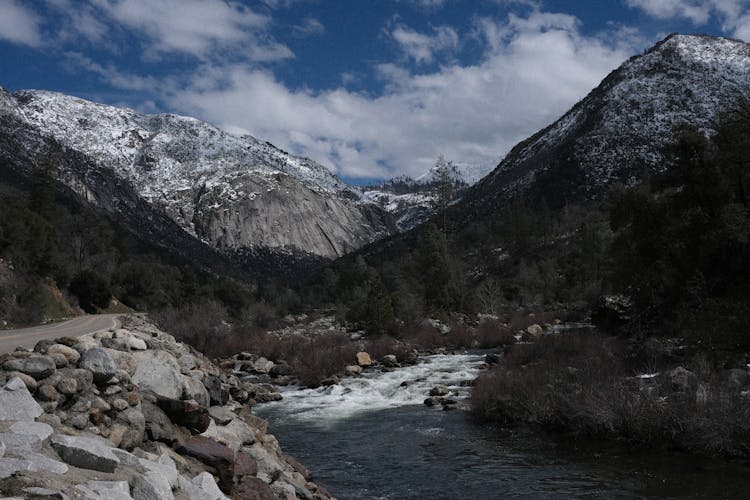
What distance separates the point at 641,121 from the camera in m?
137

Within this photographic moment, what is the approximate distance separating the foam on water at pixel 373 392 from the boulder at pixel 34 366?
14.6 metres

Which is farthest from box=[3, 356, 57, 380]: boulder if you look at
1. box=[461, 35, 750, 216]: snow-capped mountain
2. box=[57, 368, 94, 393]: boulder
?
box=[461, 35, 750, 216]: snow-capped mountain

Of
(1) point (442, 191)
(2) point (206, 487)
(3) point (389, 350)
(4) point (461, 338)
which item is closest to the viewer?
(2) point (206, 487)

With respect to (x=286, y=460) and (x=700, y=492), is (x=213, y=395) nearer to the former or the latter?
(x=286, y=460)

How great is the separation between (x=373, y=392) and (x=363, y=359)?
8.26m

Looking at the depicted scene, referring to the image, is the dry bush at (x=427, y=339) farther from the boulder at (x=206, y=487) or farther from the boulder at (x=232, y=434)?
the boulder at (x=206, y=487)

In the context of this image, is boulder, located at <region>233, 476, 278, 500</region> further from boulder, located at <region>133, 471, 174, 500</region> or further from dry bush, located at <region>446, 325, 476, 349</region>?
dry bush, located at <region>446, 325, 476, 349</region>

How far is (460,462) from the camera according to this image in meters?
15.9

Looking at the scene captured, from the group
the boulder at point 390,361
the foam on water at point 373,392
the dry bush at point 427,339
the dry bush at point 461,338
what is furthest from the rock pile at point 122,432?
the dry bush at point 461,338

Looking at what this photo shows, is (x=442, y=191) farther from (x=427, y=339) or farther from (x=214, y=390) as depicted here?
(x=214, y=390)

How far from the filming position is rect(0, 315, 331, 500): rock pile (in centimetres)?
564

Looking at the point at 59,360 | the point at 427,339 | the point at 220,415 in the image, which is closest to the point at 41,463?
the point at 59,360

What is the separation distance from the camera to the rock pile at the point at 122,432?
18.5 feet

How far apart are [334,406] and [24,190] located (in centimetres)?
11026
